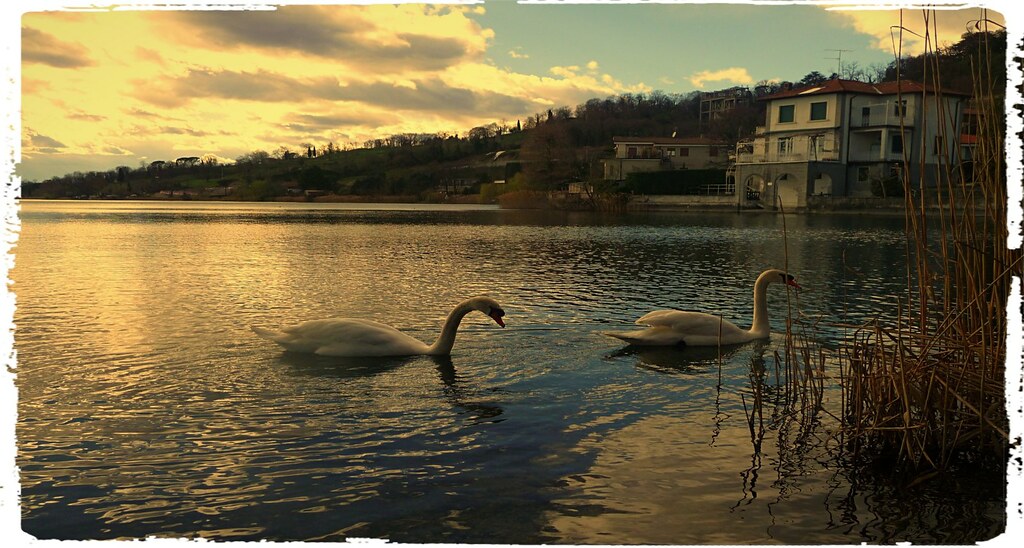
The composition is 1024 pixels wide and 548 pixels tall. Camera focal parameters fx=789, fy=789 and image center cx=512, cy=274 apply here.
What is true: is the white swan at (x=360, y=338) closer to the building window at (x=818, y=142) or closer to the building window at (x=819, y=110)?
the building window at (x=818, y=142)

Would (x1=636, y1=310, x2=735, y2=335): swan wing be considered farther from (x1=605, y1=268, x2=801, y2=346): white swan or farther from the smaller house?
the smaller house

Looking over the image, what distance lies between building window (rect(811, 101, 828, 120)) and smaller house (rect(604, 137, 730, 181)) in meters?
25.7

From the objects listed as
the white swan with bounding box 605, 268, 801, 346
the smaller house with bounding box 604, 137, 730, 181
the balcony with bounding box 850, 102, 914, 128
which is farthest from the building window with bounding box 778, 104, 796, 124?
the white swan with bounding box 605, 268, 801, 346

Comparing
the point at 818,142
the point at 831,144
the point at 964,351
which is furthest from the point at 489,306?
the point at 818,142

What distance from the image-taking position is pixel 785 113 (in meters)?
74.6

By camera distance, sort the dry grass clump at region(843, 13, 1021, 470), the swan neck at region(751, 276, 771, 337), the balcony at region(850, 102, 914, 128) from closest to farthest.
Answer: the dry grass clump at region(843, 13, 1021, 470), the swan neck at region(751, 276, 771, 337), the balcony at region(850, 102, 914, 128)

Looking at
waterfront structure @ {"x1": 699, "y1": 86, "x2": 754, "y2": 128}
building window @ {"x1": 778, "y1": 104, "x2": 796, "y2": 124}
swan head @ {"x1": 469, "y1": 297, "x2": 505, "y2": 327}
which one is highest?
waterfront structure @ {"x1": 699, "y1": 86, "x2": 754, "y2": 128}

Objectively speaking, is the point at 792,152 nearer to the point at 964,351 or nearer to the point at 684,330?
the point at 684,330

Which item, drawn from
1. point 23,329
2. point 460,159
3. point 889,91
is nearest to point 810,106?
point 889,91

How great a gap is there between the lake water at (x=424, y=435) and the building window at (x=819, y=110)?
58.9 m

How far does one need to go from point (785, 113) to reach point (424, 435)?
74077 millimetres

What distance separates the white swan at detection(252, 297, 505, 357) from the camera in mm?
10844

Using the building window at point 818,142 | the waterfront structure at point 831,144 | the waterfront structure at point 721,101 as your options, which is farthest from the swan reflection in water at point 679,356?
the waterfront structure at point 721,101

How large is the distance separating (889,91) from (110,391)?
244ft
